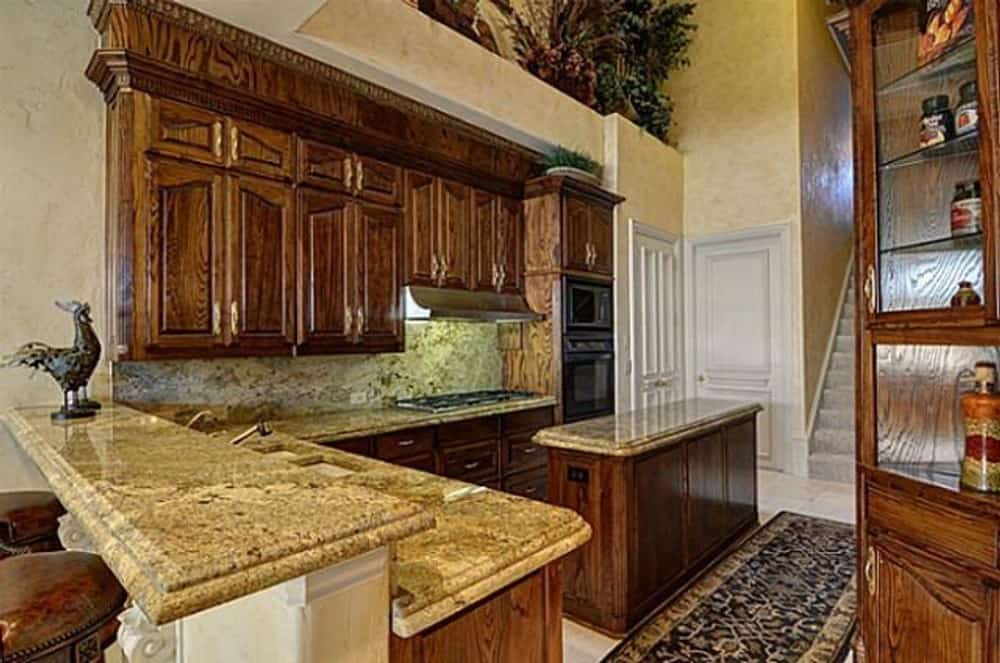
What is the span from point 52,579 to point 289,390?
79.4 inches

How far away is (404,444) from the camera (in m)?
3.21

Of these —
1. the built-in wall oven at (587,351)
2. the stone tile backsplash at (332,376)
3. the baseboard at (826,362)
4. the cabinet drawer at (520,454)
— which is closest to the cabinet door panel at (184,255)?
the stone tile backsplash at (332,376)

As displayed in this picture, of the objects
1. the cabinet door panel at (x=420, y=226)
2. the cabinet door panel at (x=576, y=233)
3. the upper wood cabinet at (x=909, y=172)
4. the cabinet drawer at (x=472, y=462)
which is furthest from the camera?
the cabinet door panel at (x=576, y=233)

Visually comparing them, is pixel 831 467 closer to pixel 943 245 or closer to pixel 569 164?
pixel 569 164

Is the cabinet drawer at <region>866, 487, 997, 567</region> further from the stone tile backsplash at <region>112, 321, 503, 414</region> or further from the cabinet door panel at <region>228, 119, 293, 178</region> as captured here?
the cabinet door panel at <region>228, 119, 293, 178</region>

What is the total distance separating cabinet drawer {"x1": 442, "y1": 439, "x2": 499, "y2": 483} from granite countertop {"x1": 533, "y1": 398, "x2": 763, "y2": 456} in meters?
0.80

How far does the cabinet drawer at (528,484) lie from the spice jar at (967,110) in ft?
9.54

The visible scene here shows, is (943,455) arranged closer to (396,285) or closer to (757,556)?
(757,556)

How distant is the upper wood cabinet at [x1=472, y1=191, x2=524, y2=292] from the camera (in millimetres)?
4148

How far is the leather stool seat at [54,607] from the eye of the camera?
116cm

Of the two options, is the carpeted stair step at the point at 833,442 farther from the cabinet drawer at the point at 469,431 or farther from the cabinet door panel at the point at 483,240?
the cabinet door panel at the point at 483,240

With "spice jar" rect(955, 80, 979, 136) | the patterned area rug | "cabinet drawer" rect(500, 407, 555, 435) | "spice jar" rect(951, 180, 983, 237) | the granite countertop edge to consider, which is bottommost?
the patterned area rug

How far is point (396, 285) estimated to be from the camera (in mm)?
3512

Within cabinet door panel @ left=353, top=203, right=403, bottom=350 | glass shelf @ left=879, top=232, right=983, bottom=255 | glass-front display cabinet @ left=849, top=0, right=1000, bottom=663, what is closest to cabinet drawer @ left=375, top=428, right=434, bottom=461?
cabinet door panel @ left=353, top=203, right=403, bottom=350
